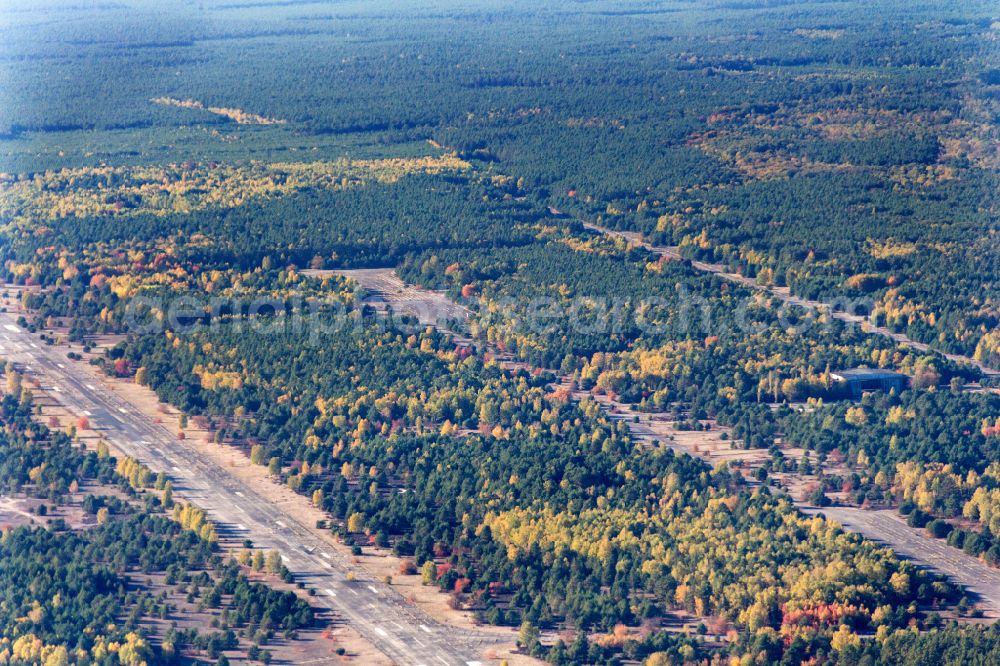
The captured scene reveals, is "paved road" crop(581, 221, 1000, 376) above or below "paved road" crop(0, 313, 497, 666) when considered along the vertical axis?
Answer: below

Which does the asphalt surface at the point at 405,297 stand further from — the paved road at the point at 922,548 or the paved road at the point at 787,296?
the paved road at the point at 922,548

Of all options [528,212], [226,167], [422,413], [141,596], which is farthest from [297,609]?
[226,167]

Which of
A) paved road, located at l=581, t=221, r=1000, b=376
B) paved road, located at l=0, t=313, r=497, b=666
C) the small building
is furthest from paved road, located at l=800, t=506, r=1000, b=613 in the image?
paved road, located at l=581, t=221, r=1000, b=376

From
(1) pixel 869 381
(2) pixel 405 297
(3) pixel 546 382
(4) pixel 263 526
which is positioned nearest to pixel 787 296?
(1) pixel 869 381

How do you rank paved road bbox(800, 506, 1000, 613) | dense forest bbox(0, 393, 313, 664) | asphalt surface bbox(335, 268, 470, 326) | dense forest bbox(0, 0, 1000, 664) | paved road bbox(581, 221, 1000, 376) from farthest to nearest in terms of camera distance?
asphalt surface bbox(335, 268, 470, 326) < paved road bbox(581, 221, 1000, 376) < paved road bbox(800, 506, 1000, 613) < dense forest bbox(0, 0, 1000, 664) < dense forest bbox(0, 393, 313, 664)

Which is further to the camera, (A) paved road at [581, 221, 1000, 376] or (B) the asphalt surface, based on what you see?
(B) the asphalt surface

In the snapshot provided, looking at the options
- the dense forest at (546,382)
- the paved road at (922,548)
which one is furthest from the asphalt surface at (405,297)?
the paved road at (922,548)

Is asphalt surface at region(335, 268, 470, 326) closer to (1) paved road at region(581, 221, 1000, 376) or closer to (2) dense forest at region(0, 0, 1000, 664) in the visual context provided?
(2) dense forest at region(0, 0, 1000, 664)
